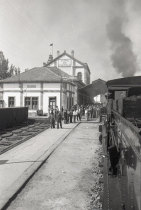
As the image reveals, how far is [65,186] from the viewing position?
684 centimetres

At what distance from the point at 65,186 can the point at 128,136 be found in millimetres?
4135

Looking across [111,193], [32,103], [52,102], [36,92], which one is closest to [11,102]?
[32,103]

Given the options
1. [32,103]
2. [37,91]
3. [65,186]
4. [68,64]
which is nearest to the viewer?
[65,186]

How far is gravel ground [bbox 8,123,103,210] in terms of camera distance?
5574 millimetres

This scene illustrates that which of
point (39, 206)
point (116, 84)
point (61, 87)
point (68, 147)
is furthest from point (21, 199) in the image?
point (61, 87)

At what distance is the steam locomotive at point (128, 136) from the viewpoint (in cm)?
247

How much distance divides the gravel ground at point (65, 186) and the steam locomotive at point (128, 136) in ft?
3.79

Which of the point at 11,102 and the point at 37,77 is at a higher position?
the point at 37,77

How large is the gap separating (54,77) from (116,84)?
30.0 meters

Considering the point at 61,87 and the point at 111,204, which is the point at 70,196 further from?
the point at 61,87

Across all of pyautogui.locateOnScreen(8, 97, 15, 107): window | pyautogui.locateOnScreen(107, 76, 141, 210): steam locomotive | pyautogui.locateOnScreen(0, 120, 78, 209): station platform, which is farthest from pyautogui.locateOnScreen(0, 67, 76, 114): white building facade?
pyautogui.locateOnScreen(107, 76, 141, 210): steam locomotive

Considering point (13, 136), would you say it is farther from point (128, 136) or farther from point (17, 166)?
point (128, 136)

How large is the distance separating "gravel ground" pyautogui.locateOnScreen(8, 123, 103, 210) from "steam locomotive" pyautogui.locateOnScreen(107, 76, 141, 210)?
1.16m

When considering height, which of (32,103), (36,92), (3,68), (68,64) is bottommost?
(32,103)
